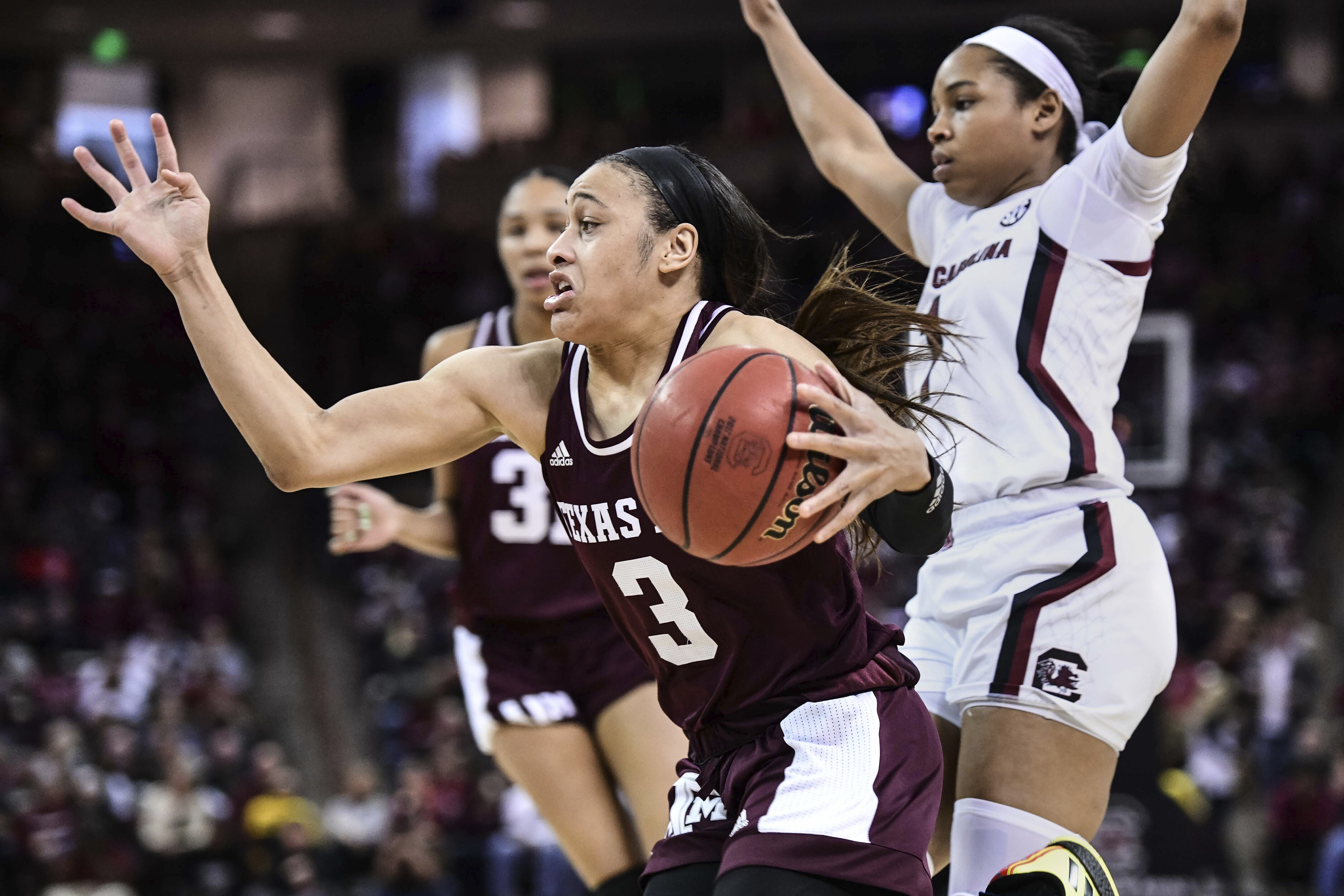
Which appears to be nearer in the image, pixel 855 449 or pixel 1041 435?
pixel 855 449

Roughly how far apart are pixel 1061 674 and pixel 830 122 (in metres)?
A: 1.69

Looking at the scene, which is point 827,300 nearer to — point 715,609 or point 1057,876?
point 715,609

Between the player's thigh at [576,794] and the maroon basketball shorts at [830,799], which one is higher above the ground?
the maroon basketball shorts at [830,799]

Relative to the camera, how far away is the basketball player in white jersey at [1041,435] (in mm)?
2787

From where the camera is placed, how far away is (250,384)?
7.83 ft

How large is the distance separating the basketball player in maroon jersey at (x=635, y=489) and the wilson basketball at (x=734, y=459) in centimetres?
5

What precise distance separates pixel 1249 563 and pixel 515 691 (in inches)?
364

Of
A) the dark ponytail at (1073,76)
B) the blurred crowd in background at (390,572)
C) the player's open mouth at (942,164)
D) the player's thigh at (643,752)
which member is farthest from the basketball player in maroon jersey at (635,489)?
the blurred crowd in background at (390,572)

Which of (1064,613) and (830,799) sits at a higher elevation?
(1064,613)

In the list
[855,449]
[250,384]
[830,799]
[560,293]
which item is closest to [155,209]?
[250,384]

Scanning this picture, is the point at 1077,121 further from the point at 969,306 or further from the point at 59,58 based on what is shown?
→ the point at 59,58

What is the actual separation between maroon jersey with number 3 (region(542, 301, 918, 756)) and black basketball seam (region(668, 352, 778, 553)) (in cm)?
17

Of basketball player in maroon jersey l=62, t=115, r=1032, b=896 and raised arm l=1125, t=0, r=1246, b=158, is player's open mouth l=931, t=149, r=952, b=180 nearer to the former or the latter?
raised arm l=1125, t=0, r=1246, b=158

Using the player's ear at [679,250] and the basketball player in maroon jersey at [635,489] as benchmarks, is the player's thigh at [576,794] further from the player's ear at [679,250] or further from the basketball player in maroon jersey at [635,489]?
the player's ear at [679,250]
